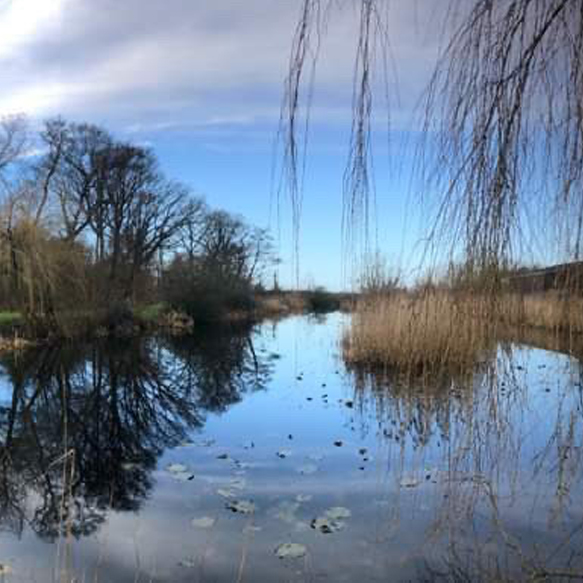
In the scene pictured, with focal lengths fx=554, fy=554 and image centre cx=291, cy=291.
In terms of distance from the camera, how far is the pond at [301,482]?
2943 mm

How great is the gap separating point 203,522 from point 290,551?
798mm

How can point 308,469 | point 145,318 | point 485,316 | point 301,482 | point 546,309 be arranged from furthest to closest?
point 145,318 → point 308,469 → point 301,482 → point 546,309 → point 485,316

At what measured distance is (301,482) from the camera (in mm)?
4668

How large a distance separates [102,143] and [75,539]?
82.6 ft

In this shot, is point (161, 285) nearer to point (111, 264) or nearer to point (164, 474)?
point (111, 264)

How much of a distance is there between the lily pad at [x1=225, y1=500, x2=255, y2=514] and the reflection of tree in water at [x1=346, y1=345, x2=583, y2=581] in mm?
1014

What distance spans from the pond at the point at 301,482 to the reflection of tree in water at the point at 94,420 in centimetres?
3

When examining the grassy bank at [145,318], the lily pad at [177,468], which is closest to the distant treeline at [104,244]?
the grassy bank at [145,318]

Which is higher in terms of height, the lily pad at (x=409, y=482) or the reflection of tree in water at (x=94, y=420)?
the lily pad at (x=409, y=482)

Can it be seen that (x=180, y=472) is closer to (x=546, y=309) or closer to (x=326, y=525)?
(x=326, y=525)

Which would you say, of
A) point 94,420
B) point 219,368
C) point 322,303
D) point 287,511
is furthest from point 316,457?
point 322,303

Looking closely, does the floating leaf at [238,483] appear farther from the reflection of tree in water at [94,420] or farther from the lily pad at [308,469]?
the reflection of tree in water at [94,420]

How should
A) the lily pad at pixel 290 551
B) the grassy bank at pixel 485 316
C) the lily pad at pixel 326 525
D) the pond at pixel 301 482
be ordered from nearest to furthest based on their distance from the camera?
the grassy bank at pixel 485 316 → the pond at pixel 301 482 → the lily pad at pixel 290 551 → the lily pad at pixel 326 525

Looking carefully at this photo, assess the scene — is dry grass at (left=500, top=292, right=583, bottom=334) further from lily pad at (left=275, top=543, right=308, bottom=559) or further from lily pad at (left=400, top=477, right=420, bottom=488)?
lily pad at (left=400, top=477, right=420, bottom=488)
